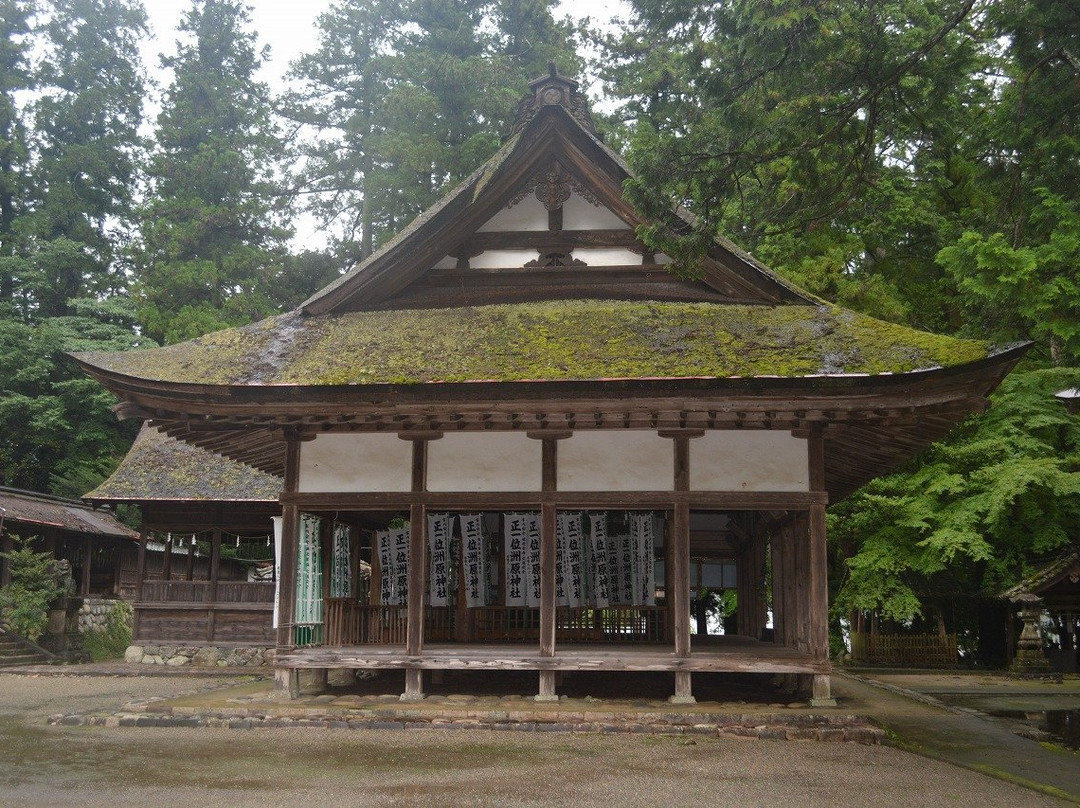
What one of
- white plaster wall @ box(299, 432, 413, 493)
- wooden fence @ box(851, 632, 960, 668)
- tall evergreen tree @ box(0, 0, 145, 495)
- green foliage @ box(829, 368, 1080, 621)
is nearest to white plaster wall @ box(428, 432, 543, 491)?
white plaster wall @ box(299, 432, 413, 493)

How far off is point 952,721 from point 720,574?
29.4 feet

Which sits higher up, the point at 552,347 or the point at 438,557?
the point at 552,347

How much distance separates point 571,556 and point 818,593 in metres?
4.61

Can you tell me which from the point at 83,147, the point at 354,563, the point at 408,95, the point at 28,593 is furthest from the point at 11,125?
the point at 354,563

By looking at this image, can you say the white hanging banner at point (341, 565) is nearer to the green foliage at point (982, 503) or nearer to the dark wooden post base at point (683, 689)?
the dark wooden post base at point (683, 689)

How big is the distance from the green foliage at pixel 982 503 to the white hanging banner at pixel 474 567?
11.0m

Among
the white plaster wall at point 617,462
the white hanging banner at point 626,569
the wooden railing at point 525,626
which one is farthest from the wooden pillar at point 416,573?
the white hanging banner at point 626,569

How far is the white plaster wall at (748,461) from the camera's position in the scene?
1177cm

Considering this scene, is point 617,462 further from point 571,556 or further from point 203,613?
point 203,613

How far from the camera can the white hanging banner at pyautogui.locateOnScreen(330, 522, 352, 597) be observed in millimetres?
14242

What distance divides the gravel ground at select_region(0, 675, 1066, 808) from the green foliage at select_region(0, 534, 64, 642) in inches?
527

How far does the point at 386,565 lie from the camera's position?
15.7 m

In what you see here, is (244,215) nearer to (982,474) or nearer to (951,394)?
(982,474)

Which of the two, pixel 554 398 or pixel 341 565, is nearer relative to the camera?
pixel 554 398
